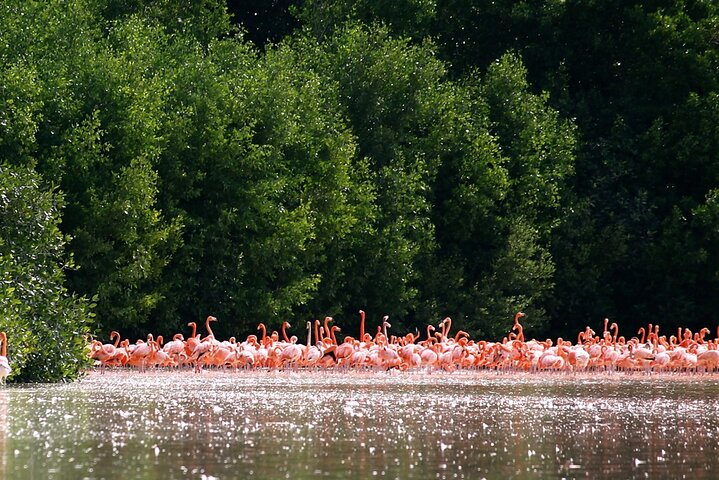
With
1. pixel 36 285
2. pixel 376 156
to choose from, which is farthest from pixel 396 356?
pixel 376 156

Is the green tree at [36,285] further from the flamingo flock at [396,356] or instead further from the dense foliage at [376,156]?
the flamingo flock at [396,356]

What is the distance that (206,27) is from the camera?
52156 mm

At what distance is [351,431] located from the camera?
18.4m

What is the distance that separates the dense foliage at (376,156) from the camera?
129 ft

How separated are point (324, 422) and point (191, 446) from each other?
11.8ft

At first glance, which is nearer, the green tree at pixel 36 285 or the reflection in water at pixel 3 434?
the reflection in water at pixel 3 434

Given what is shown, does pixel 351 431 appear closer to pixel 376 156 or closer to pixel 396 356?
pixel 396 356

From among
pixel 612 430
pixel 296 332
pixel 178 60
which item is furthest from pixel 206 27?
pixel 612 430

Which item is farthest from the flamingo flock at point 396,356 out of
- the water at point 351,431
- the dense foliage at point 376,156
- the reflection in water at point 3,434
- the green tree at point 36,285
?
the reflection in water at point 3,434

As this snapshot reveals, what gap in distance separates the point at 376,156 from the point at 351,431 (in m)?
30.8

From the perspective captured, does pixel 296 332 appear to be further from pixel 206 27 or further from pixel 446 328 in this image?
pixel 206 27

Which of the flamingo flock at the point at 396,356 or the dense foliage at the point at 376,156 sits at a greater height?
the dense foliage at the point at 376,156

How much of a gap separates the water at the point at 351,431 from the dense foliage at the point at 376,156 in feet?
36.8

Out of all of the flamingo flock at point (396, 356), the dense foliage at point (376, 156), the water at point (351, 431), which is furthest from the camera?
the dense foliage at point (376, 156)
